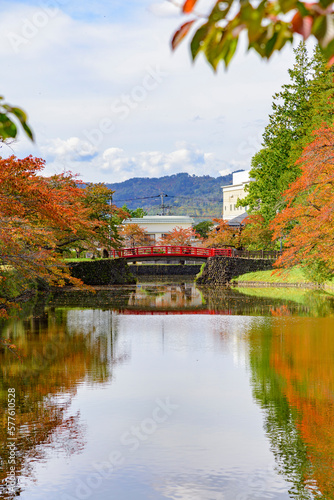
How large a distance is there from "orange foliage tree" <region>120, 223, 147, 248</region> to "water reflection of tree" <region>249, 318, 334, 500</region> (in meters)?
48.1

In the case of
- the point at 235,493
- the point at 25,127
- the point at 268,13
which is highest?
the point at 268,13

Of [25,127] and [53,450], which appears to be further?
[53,450]

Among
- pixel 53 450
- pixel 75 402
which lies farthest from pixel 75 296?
pixel 53 450

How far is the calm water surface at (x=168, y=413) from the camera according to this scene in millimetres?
5867

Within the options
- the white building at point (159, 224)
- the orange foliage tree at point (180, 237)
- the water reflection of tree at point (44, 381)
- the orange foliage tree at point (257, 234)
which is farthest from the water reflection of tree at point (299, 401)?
the white building at point (159, 224)

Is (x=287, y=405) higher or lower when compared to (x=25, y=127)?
lower

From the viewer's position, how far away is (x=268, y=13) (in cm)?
199

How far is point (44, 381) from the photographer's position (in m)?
9.91

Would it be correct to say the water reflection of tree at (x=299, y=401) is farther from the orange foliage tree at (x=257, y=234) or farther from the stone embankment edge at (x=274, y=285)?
the orange foliage tree at (x=257, y=234)

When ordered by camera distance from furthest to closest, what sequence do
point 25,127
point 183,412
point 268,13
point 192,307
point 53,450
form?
1. point 192,307
2. point 183,412
3. point 53,450
4. point 25,127
5. point 268,13

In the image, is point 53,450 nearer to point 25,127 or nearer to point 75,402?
point 75,402

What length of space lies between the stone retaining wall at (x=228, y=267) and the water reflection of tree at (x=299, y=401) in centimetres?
2560

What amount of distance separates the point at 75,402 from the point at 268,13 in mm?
7496

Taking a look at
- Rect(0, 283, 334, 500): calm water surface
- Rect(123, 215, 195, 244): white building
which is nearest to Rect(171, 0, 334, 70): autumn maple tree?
Rect(0, 283, 334, 500): calm water surface
